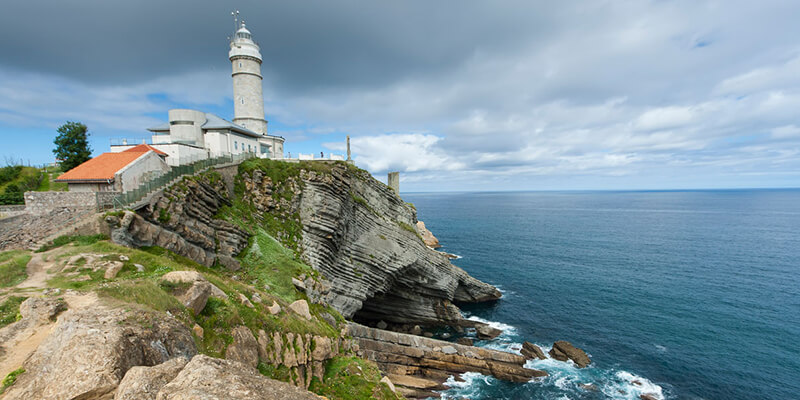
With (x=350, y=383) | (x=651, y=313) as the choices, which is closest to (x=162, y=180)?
(x=350, y=383)

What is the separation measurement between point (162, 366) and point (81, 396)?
1.30 meters

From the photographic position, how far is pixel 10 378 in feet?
21.7

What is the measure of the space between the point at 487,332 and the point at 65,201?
131 ft

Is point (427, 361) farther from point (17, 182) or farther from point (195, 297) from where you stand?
point (17, 182)

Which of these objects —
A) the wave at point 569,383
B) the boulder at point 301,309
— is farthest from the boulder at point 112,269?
the wave at point 569,383

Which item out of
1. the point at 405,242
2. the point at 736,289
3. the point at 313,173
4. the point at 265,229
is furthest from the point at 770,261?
the point at 265,229

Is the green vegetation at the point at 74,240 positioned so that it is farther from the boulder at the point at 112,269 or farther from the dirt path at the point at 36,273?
the boulder at the point at 112,269

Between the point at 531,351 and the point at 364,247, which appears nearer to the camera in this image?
the point at 531,351

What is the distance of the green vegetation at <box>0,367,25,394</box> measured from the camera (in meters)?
6.46

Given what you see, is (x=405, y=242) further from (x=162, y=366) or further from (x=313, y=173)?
(x=162, y=366)

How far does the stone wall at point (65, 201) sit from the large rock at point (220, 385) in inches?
729

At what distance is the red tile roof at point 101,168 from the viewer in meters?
22.2

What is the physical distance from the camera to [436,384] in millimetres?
29328

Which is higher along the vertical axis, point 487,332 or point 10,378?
point 10,378
